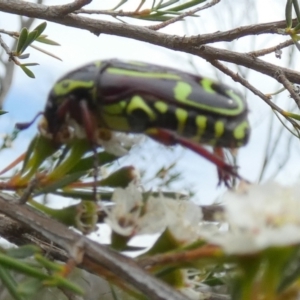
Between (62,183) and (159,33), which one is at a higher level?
(159,33)

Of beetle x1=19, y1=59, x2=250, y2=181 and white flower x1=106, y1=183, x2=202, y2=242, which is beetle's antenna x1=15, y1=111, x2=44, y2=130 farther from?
white flower x1=106, y1=183, x2=202, y2=242

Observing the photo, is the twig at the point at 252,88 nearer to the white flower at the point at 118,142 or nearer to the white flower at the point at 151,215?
the white flower at the point at 118,142

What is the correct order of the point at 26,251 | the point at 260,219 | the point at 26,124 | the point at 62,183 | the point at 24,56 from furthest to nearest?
the point at 24,56
the point at 26,124
the point at 62,183
the point at 26,251
the point at 260,219

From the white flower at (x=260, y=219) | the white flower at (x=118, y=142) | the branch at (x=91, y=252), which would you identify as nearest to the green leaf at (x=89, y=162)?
the white flower at (x=118, y=142)

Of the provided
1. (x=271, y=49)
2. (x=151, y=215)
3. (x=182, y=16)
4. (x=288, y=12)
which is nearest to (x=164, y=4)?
(x=182, y=16)

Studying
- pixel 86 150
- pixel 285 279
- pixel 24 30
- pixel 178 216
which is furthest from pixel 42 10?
pixel 285 279

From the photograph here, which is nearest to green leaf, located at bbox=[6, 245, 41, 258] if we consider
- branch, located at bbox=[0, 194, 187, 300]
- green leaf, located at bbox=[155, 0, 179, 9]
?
branch, located at bbox=[0, 194, 187, 300]

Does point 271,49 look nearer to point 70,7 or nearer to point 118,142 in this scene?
point 70,7
